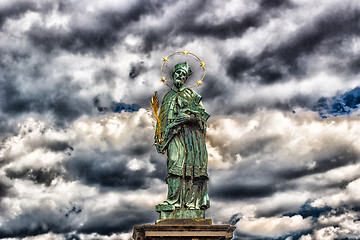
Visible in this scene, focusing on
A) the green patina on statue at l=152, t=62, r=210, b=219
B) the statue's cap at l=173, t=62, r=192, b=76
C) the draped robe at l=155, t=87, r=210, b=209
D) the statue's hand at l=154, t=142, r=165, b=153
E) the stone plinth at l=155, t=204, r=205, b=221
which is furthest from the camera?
the statue's cap at l=173, t=62, r=192, b=76

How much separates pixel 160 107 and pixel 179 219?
5346 millimetres

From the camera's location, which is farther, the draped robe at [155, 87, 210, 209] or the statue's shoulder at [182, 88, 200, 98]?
the statue's shoulder at [182, 88, 200, 98]

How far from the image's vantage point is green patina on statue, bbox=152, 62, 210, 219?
18.3 metres

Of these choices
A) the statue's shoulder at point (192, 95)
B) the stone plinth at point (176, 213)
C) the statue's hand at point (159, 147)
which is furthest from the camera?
the statue's shoulder at point (192, 95)

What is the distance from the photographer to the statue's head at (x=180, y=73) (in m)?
20.1

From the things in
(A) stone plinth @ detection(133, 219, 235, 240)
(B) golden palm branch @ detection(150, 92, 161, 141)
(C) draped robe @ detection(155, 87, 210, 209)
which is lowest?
(A) stone plinth @ detection(133, 219, 235, 240)

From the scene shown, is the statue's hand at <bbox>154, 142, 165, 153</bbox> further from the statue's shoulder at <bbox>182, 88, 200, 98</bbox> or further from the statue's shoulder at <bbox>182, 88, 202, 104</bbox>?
the statue's shoulder at <bbox>182, 88, 200, 98</bbox>

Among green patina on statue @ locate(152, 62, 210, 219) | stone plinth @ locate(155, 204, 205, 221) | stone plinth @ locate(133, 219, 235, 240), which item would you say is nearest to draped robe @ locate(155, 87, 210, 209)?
green patina on statue @ locate(152, 62, 210, 219)

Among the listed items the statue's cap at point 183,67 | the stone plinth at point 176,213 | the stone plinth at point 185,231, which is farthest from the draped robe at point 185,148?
the stone plinth at point 185,231

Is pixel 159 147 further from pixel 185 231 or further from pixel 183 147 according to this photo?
pixel 185 231

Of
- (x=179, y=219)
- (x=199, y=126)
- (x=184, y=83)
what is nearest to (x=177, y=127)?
(x=199, y=126)

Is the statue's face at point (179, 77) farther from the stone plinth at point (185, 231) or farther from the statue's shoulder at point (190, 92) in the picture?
the stone plinth at point (185, 231)

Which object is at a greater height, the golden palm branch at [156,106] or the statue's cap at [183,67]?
the statue's cap at [183,67]

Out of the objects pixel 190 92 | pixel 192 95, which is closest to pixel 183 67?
pixel 190 92
